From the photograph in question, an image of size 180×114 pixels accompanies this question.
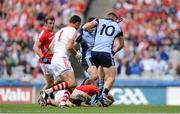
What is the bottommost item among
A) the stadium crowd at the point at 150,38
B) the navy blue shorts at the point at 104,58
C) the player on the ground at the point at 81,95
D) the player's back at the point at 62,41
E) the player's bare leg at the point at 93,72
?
the player on the ground at the point at 81,95

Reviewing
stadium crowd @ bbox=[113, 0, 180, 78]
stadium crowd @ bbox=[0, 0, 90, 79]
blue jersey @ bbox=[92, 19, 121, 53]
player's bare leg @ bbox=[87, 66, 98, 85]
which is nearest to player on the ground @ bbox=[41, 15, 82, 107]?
blue jersey @ bbox=[92, 19, 121, 53]

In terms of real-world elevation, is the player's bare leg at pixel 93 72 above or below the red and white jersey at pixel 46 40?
below

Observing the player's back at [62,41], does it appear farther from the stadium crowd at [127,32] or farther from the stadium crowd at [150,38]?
the stadium crowd at [150,38]

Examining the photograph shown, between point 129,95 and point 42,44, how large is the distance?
704 centimetres

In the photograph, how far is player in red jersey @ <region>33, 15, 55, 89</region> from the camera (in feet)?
63.7

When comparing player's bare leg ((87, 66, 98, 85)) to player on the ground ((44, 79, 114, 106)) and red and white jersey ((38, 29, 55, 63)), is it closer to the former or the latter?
player on the ground ((44, 79, 114, 106))

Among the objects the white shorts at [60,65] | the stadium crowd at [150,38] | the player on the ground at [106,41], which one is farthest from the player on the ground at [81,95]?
the stadium crowd at [150,38]

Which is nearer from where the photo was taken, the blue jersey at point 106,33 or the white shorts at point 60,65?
the blue jersey at point 106,33

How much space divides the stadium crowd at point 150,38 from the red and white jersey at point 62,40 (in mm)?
9091

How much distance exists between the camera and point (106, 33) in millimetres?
18109

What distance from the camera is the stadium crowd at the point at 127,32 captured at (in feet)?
90.9

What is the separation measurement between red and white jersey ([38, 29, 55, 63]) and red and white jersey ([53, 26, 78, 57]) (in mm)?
1288

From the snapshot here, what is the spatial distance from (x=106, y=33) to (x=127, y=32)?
12.2 meters

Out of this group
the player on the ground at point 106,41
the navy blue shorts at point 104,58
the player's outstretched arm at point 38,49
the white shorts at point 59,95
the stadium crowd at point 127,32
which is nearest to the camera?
the white shorts at point 59,95
